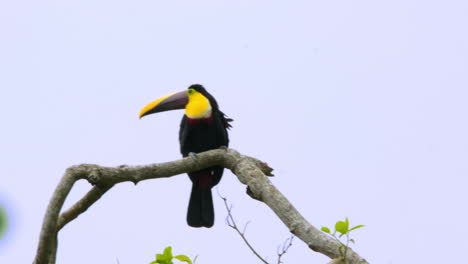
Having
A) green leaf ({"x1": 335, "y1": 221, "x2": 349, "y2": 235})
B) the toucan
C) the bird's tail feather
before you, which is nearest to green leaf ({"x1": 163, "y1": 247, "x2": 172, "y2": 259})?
green leaf ({"x1": 335, "y1": 221, "x2": 349, "y2": 235})

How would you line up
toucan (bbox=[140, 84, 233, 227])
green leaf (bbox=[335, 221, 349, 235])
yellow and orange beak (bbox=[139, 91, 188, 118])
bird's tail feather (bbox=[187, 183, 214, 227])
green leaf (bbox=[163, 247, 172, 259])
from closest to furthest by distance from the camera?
green leaf (bbox=[163, 247, 172, 259])
green leaf (bbox=[335, 221, 349, 235])
toucan (bbox=[140, 84, 233, 227])
bird's tail feather (bbox=[187, 183, 214, 227])
yellow and orange beak (bbox=[139, 91, 188, 118])

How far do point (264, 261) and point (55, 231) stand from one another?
112 cm

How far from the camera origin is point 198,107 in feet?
19.8

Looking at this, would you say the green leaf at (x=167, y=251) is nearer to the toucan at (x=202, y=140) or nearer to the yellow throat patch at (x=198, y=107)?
the toucan at (x=202, y=140)

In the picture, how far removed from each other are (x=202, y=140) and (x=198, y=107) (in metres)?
0.37

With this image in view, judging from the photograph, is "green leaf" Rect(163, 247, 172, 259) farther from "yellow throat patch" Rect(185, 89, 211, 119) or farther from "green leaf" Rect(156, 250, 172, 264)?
"yellow throat patch" Rect(185, 89, 211, 119)

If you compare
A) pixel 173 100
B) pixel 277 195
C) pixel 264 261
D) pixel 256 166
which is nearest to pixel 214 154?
pixel 256 166

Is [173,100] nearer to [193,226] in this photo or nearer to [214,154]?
[193,226]

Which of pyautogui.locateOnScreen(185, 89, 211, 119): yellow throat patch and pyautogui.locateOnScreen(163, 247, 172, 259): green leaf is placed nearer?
pyautogui.locateOnScreen(163, 247, 172, 259): green leaf

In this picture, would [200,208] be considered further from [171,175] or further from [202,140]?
[171,175]

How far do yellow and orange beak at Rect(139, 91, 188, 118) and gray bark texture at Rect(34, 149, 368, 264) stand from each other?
6.65 ft

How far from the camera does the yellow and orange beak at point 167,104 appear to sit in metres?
6.40

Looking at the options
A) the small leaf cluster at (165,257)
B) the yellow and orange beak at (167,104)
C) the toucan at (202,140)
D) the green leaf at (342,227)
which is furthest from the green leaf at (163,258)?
the yellow and orange beak at (167,104)

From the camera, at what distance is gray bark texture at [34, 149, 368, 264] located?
2.97 meters
